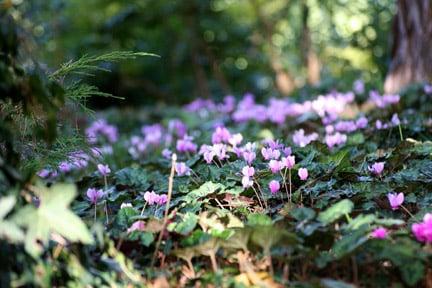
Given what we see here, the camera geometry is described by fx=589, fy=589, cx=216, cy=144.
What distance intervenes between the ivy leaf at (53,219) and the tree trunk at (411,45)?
12.4 feet

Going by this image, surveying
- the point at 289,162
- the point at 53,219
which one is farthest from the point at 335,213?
the point at 53,219

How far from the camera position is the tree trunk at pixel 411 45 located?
480 cm

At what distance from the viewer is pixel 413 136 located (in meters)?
3.47

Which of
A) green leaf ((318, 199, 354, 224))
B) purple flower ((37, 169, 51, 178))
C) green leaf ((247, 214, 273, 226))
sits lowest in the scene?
purple flower ((37, 169, 51, 178))

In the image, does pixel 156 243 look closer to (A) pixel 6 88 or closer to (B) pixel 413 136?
(A) pixel 6 88

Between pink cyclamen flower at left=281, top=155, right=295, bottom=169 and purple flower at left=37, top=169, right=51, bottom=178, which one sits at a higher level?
pink cyclamen flower at left=281, top=155, right=295, bottom=169

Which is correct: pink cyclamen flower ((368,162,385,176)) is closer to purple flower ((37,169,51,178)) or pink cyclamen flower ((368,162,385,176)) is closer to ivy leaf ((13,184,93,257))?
ivy leaf ((13,184,93,257))

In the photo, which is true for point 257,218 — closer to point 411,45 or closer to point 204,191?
point 204,191

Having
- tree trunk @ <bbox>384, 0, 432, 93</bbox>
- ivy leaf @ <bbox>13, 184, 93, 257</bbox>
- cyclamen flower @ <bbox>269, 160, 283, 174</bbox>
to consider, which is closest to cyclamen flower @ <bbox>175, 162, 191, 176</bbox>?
cyclamen flower @ <bbox>269, 160, 283, 174</bbox>

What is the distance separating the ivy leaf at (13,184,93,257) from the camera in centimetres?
148

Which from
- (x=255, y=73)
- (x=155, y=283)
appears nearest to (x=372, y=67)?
(x=255, y=73)

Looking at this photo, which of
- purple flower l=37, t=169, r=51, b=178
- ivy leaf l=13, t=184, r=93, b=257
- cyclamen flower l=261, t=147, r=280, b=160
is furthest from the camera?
purple flower l=37, t=169, r=51, b=178

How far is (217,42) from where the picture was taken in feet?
25.4

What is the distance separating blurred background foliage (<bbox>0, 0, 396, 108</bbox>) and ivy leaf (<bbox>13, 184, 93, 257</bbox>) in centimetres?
446
